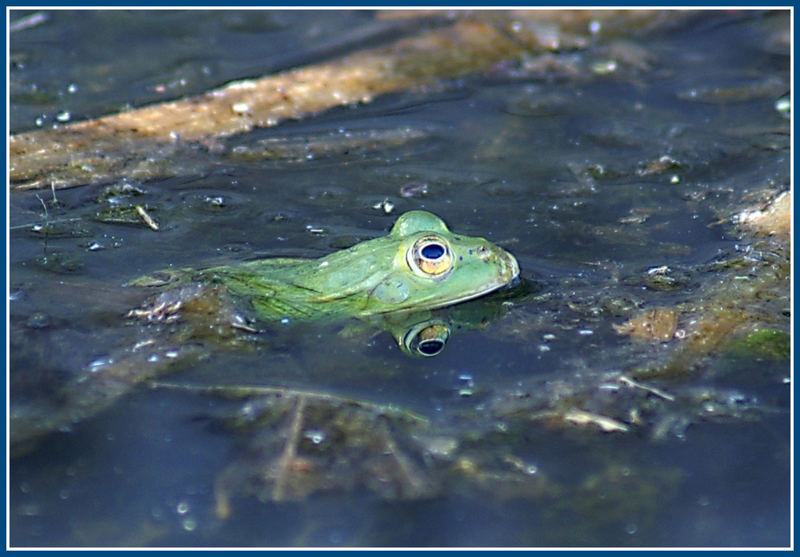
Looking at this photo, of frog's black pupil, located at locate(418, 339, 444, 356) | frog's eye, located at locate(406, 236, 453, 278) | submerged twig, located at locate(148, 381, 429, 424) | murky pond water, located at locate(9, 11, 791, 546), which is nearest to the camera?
murky pond water, located at locate(9, 11, 791, 546)

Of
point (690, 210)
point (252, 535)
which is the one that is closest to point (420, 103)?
point (690, 210)

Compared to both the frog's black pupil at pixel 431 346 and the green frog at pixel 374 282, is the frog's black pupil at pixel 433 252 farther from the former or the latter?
the frog's black pupil at pixel 431 346

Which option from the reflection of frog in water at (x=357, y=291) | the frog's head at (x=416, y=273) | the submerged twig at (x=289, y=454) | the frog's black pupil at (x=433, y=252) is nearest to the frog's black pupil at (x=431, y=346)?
the reflection of frog in water at (x=357, y=291)

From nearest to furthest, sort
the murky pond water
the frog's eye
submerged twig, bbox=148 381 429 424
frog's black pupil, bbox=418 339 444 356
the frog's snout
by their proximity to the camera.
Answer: the murky pond water
submerged twig, bbox=148 381 429 424
frog's black pupil, bbox=418 339 444 356
the frog's eye
the frog's snout

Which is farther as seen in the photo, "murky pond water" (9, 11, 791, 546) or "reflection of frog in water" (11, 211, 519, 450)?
"reflection of frog in water" (11, 211, 519, 450)

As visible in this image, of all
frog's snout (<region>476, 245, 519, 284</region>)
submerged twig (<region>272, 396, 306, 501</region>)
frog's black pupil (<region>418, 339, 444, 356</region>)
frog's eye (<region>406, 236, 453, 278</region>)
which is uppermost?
frog's eye (<region>406, 236, 453, 278</region>)

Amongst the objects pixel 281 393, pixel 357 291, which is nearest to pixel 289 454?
pixel 281 393

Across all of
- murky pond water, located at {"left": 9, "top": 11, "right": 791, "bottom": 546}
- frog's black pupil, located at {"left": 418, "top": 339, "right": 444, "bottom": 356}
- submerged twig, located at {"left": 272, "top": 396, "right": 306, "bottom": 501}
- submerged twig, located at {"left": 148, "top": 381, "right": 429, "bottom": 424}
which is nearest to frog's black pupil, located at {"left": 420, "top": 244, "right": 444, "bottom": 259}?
murky pond water, located at {"left": 9, "top": 11, "right": 791, "bottom": 546}

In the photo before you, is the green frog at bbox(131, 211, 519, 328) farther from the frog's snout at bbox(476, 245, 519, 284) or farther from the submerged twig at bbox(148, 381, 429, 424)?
the submerged twig at bbox(148, 381, 429, 424)
